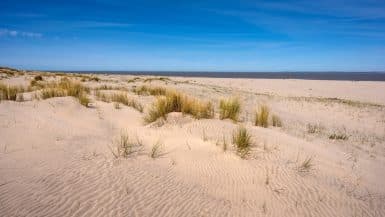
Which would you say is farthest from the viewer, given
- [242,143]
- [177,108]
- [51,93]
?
[51,93]

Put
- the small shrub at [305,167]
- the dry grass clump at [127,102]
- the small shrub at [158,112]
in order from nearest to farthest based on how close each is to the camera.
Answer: the small shrub at [305,167]
the small shrub at [158,112]
the dry grass clump at [127,102]

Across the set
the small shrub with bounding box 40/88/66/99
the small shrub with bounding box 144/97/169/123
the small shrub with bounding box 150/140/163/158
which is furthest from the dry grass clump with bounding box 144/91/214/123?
the small shrub with bounding box 40/88/66/99

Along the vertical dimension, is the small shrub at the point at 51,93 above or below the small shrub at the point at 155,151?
above

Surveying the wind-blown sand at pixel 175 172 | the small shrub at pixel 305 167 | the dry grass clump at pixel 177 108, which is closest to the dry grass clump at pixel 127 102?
the dry grass clump at pixel 177 108

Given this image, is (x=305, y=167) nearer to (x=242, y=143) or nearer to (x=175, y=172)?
(x=242, y=143)

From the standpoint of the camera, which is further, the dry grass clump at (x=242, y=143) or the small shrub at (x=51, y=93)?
the small shrub at (x=51, y=93)

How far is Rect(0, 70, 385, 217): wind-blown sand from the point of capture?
3299mm

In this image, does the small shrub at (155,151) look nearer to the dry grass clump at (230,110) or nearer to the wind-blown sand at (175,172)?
the wind-blown sand at (175,172)

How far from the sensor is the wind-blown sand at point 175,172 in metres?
3.30

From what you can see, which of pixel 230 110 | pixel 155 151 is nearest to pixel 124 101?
pixel 230 110

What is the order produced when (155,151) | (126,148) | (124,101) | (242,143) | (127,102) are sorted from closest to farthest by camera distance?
(126,148), (155,151), (242,143), (127,102), (124,101)

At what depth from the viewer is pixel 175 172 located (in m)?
4.35

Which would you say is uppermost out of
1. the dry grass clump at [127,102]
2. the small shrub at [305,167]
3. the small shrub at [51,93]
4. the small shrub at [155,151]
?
the small shrub at [51,93]

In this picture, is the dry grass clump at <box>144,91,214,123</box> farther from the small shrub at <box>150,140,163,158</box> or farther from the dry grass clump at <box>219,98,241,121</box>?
the small shrub at <box>150,140,163,158</box>
